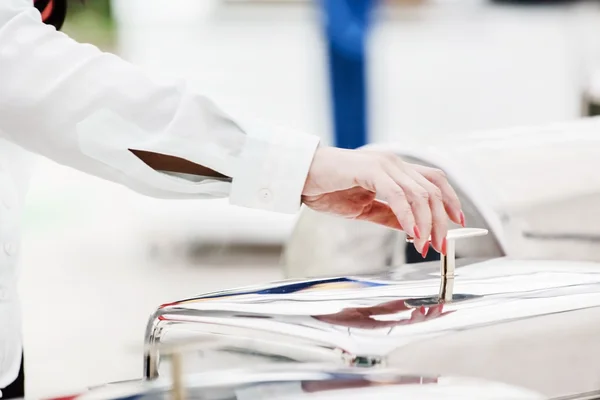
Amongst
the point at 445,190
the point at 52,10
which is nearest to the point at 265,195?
the point at 445,190

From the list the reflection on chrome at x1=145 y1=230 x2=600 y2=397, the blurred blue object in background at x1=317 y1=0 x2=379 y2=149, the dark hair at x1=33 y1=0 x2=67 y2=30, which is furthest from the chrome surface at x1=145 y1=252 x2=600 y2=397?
the blurred blue object in background at x1=317 y1=0 x2=379 y2=149

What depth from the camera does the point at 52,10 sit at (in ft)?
2.73

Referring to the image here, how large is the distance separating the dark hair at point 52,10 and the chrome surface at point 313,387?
416 mm

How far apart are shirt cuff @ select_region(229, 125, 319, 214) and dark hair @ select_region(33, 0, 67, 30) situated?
0.30 metres

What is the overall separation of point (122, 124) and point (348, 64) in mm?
2421

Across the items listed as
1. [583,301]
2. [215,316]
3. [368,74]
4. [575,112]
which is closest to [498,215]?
[583,301]

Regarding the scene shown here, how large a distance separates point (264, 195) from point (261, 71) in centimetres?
285

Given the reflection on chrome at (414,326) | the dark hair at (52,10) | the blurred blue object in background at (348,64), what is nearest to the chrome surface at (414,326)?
the reflection on chrome at (414,326)

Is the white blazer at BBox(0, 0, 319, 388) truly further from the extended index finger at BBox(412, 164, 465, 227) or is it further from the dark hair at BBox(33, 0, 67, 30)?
the dark hair at BBox(33, 0, 67, 30)

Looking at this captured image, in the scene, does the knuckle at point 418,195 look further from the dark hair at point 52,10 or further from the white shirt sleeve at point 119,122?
the dark hair at point 52,10

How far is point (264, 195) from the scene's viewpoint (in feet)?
2.08

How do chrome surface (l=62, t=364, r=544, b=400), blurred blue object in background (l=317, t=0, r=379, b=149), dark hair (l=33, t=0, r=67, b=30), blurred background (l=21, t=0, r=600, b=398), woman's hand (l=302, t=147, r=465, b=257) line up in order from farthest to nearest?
1. blurred background (l=21, t=0, r=600, b=398)
2. blurred blue object in background (l=317, t=0, r=379, b=149)
3. dark hair (l=33, t=0, r=67, b=30)
4. woman's hand (l=302, t=147, r=465, b=257)
5. chrome surface (l=62, t=364, r=544, b=400)

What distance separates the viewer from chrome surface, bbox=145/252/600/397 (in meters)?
0.54

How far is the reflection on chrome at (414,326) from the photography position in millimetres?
545
